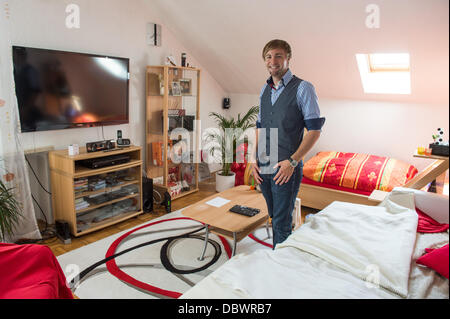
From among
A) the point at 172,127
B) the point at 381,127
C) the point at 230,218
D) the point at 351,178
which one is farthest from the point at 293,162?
the point at 381,127

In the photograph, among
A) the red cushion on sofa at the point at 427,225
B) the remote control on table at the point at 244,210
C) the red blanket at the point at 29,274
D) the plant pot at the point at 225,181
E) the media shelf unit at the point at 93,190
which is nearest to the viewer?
the red blanket at the point at 29,274

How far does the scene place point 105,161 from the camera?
3.08 m

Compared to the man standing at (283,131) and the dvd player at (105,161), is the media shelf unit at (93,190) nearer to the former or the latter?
the dvd player at (105,161)

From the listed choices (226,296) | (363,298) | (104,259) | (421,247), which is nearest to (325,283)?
(363,298)

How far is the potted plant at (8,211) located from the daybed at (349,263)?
1.85 meters

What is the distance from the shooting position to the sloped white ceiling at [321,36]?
2816mm

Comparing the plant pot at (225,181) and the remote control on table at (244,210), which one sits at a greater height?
the remote control on table at (244,210)

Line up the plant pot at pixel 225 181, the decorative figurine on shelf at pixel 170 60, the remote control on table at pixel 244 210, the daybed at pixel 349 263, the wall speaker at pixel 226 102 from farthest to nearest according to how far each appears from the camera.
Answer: the wall speaker at pixel 226 102, the plant pot at pixel 225 181, the decorative figurine on shelf at pixel 170 60, the remote control on table at pixel 244 210, the daybed at pixel 349 263

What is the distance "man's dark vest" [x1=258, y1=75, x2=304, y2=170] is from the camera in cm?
194

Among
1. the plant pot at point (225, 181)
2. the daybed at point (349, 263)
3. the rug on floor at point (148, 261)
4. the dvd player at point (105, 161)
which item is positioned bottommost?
the rug on floor at point (148, 261)

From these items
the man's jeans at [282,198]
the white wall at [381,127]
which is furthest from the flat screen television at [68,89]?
the white wall at [381,127]

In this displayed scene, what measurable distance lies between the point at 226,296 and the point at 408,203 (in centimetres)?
144

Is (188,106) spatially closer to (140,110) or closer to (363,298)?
(140,110)

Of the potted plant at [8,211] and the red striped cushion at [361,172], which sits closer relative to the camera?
the potted plant at [8,211]
